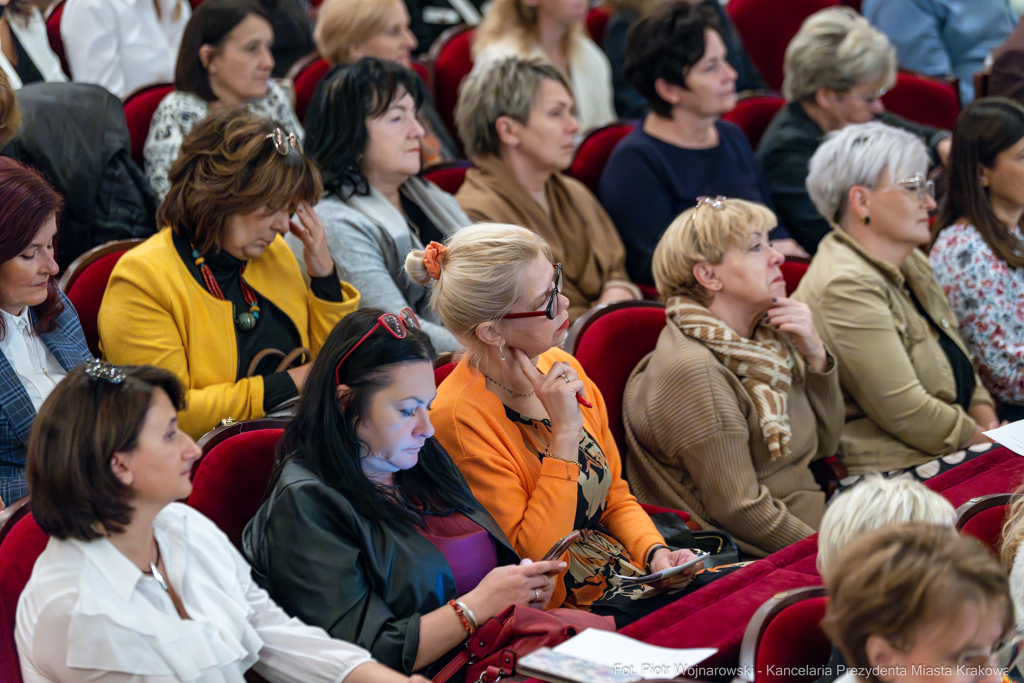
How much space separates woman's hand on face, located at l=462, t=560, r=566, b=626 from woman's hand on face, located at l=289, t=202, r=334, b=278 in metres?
1.03

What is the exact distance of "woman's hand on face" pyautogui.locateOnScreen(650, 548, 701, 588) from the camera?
6.60 feet

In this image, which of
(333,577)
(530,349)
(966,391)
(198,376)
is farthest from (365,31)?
(333,577)

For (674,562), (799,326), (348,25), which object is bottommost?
(674,562)

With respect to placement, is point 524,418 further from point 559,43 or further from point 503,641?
point 559,43

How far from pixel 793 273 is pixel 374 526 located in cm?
177

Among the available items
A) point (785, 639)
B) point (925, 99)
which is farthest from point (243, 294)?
point (925, 99)

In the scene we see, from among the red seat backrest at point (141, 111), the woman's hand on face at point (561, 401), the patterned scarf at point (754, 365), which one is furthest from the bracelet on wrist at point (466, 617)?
the red seat backrest at point (141, 111)

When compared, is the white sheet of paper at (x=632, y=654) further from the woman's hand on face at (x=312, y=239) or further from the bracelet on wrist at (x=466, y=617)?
the woman's hand on face at (x=312, y=239)

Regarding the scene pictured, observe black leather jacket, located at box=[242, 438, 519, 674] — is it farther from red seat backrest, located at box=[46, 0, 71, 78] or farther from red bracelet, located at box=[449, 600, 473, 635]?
red seat backrest, located at box=[46, 0, 71, 78]

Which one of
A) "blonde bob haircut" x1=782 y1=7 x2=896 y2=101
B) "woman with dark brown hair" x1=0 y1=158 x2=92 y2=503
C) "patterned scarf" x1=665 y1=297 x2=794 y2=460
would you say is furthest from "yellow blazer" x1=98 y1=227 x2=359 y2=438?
"blonde bob haircut" x1=782 y1=7 x2=896 y2=101

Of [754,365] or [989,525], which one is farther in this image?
[754,365]

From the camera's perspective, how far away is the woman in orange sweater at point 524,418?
75.2 inches

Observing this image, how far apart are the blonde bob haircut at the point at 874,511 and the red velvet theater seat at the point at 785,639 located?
0.21 feet

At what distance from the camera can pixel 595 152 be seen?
3.77m
